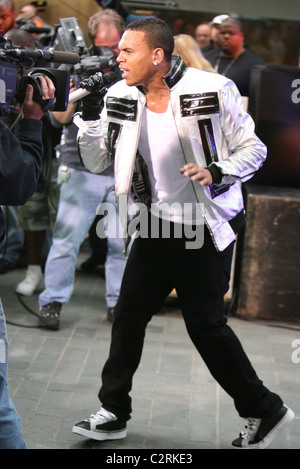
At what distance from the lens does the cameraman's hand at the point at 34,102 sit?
2639mm

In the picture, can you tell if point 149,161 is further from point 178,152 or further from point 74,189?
point 74,189

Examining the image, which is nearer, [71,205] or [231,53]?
[71,205]

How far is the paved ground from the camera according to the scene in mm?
3531

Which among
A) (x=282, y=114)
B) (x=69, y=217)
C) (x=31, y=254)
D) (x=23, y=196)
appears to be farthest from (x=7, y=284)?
(x=23, y=196)

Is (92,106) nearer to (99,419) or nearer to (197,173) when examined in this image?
(197,173)

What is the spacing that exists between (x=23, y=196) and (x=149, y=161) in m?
0.91

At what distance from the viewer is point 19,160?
251cm

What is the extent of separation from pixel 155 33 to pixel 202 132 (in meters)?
0.48

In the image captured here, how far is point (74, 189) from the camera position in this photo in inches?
191

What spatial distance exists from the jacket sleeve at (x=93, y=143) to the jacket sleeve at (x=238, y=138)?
1.85 ft

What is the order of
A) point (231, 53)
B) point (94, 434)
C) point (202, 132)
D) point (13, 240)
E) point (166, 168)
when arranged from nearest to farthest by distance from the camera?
point (202, 132), point (166, 168), point (94, 434), point (13, 240), point (231, 53)

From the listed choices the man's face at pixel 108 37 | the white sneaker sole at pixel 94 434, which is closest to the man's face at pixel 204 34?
the man's face at pixel 108 37

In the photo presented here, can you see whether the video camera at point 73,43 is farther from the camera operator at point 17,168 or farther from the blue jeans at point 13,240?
the blue jeans at point 13,240

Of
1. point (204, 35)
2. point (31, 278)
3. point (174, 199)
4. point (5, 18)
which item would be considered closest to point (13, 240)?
point (31, 278)
